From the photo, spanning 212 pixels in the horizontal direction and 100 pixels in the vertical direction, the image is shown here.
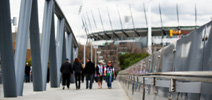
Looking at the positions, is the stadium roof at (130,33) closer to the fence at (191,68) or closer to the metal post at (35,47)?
the metal post at (35,47)

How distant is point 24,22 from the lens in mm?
15000

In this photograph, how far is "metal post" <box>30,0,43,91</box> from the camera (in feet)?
56.7

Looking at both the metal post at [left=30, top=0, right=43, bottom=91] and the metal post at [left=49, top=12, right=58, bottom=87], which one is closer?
the metal post at [left=30, top=0, right=43, bottom=91]

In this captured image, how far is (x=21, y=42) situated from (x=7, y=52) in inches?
67.2

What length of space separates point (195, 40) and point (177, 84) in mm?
446

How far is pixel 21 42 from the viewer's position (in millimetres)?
15000

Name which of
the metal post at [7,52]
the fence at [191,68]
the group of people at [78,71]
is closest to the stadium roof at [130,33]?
the group of people at [78,71]

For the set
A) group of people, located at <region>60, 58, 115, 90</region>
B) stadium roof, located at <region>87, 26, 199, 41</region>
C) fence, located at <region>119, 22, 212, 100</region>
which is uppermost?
stadium roof, located at <region>87, 26, 199, 41</region>

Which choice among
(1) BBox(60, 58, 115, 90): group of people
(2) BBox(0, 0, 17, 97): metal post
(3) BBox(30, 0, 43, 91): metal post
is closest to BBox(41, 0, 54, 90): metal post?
(3) BBox(30, 0, 43, 91): metal post

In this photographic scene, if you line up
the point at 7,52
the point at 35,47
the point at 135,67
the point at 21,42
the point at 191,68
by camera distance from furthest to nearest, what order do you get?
the point at 35,47 < the point at 21,42 < the point at 135,67 < the point at 7,52 < the point at 191,68

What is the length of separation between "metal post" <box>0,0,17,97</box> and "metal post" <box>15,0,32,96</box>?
2.74 ft

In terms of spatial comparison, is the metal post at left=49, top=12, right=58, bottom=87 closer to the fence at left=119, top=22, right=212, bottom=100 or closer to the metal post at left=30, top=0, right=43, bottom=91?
the metal post at left=30, top=0, right=43, bottom=91

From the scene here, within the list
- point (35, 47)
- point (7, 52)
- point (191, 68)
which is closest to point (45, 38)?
point (35, 47)

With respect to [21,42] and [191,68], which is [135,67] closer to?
[21,42]
